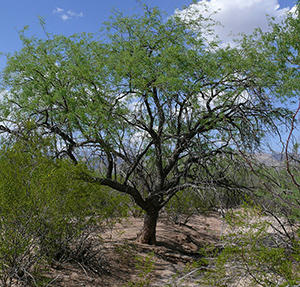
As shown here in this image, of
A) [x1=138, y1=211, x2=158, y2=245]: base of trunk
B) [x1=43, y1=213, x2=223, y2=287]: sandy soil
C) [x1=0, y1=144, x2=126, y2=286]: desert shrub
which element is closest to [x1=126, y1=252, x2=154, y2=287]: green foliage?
[x1=43, y1=213, x2=223, y2=287]: sandy soil

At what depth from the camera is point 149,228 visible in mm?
11430

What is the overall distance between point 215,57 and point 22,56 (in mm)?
5195

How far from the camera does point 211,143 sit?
32.8 feet

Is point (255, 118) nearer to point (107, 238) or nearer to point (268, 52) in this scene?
point (268, 52)

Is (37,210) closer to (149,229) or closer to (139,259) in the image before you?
(139,259)

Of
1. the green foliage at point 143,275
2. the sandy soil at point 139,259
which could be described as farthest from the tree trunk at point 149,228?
the green foliage at point 143,275

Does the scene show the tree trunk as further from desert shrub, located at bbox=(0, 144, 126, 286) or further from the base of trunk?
desert shrub, located at bbox=(0, 144, 126, 286)

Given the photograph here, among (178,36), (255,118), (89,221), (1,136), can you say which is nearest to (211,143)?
(255,118)

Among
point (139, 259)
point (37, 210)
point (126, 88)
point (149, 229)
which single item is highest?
point (126, 88)

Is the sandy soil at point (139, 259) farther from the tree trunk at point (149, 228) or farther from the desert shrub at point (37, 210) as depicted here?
the desert shrub at point (37, 210)

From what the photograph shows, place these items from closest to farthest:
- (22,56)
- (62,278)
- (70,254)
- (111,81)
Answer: (62,278), (70,254), (111,81), (22,56)

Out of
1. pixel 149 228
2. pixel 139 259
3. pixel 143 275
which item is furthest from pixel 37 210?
pixel 149 228

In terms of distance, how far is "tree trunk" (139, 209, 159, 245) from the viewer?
11375mm

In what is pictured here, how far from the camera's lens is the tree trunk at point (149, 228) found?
1138 centimetres
